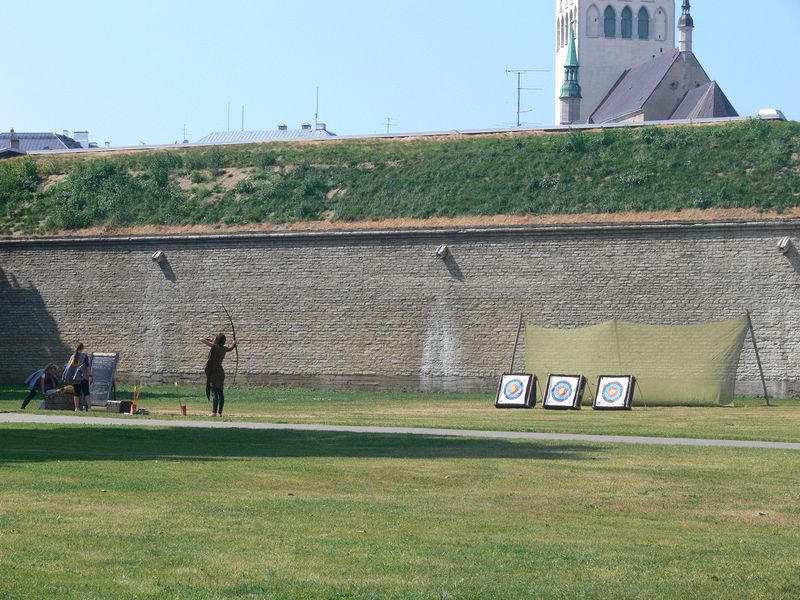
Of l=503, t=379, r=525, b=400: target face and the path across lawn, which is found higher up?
the path across lawn

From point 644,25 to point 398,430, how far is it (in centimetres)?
12462

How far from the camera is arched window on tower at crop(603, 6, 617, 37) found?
466 ft

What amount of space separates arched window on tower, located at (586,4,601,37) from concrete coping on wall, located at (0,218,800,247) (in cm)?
9798

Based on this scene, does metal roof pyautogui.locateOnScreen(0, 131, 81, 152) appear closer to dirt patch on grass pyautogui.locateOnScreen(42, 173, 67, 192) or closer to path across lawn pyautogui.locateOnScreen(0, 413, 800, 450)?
dirt patch on grass pyautogui.locateOnScreen(42, 173, 67, 192)

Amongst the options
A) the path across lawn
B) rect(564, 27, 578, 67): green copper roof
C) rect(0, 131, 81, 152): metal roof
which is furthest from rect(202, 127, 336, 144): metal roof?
the path across lawn

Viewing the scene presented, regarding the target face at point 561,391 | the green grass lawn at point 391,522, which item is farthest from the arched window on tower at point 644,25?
the green grass lawn at point 391,522

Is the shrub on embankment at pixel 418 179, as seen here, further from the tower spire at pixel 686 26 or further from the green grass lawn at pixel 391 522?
the tower spire at pixel 686 26

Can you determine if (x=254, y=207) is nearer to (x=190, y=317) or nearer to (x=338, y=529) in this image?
(x=190, y=317)

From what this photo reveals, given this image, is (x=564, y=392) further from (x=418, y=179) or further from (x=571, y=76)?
(x=571, y=76)

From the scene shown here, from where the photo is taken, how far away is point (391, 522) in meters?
12.2

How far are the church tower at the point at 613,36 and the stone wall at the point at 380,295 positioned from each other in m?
93.4

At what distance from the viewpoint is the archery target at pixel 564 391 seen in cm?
3672

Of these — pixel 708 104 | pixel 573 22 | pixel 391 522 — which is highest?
pixel 573 22

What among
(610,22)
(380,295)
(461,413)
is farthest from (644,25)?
(461,413)
